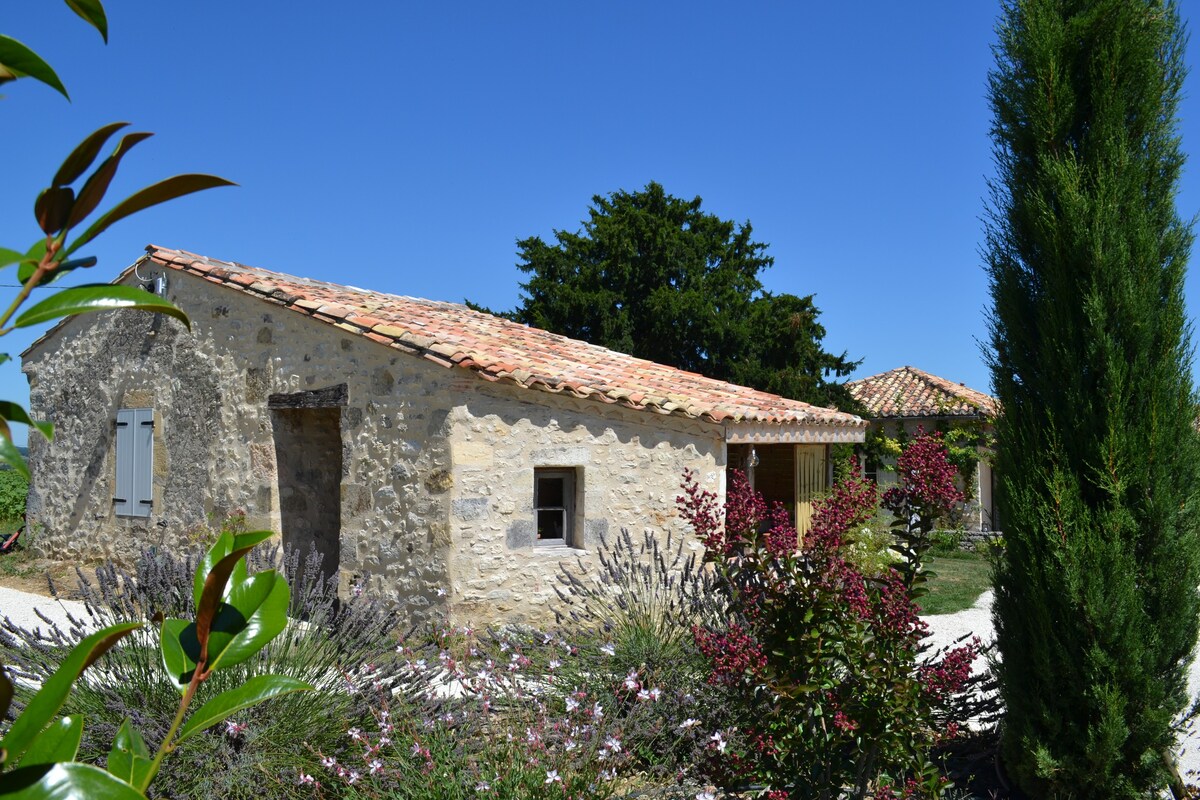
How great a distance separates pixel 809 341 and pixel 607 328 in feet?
14.7

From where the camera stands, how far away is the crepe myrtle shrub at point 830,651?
10.9ft

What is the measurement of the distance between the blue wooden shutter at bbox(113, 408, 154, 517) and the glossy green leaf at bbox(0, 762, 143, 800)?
10.4 metres

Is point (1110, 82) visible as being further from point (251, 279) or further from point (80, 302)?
point (251, 279)

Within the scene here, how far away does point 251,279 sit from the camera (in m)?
9.25

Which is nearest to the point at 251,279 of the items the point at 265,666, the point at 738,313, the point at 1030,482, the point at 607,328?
the point at 265,666

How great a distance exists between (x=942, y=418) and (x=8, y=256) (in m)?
19.3

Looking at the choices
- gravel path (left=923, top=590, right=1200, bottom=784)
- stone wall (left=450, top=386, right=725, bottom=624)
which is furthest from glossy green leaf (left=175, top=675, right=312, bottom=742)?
gravel path (left=923, top=590, right=1200, bottom=784)

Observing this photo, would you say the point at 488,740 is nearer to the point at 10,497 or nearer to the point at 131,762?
the point at 131,762

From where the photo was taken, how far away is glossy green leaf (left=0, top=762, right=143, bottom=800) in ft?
2.52

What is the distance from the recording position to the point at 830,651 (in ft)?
11.5

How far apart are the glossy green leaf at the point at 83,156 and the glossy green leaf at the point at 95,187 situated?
0.04 ft

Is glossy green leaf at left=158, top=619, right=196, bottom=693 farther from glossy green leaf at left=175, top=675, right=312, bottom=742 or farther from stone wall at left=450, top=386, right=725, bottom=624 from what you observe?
stone wall at left=450, top=386, right=725, bottom=624

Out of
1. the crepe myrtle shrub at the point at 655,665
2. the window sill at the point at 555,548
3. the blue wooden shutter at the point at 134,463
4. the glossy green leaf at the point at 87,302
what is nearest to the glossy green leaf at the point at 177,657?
the glossy green leaf at the point at 87,302

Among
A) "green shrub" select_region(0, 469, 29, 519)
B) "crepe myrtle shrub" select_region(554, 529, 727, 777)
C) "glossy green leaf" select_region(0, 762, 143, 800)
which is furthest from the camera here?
"green shrub" select_region(0, 469, 29, 519)
